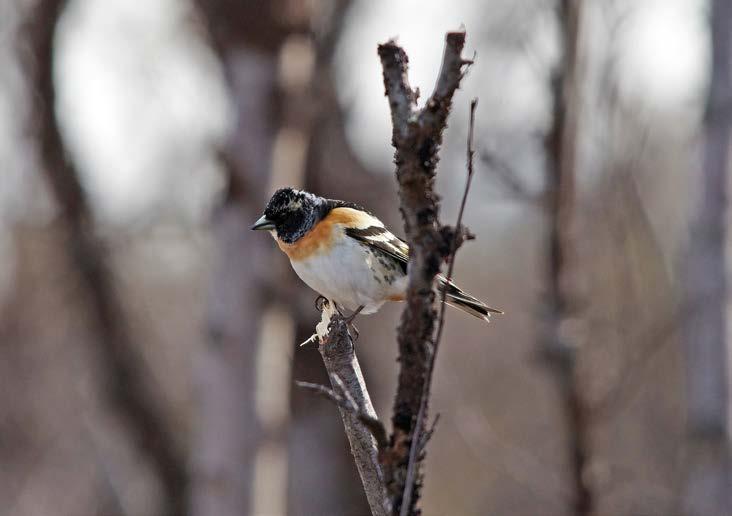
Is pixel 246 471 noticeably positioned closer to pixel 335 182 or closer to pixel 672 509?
pixel 672 509

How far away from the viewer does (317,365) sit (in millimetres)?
10180

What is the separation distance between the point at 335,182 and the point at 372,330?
6.46 feet

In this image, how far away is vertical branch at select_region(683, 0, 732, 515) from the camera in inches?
263

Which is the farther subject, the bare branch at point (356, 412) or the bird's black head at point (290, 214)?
the bird's black head at point (290, 214)

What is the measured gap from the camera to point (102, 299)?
1080cm

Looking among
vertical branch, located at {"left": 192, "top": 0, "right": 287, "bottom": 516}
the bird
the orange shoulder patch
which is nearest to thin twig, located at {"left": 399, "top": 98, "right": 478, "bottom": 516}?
the bird

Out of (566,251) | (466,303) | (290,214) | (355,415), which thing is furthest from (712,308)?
(355,415)

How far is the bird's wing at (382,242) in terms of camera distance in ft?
13.4

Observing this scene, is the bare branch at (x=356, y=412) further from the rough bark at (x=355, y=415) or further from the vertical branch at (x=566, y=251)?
the vertical branch at (x=566, y=251)

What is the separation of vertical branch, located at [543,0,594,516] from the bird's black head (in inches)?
105

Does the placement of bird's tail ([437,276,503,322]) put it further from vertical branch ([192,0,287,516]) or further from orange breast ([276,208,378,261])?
vertical branch ([192,0,287,516])

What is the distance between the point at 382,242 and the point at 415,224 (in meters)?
1.83

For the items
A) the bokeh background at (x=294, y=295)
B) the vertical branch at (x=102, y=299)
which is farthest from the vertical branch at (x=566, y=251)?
the vertical branch at (x=102, y=299)

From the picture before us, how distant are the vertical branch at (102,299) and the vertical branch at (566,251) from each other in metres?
5.31
